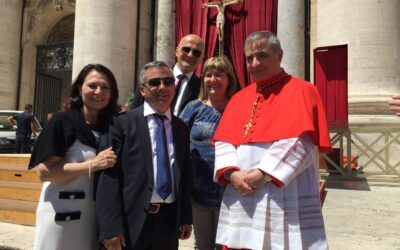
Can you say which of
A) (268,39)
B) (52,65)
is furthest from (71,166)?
(52,65)

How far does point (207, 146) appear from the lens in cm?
285

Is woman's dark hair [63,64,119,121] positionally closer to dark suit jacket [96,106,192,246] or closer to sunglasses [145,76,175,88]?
dark suit jacket [96,106,192,246]

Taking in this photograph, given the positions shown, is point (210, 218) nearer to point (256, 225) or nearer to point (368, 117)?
point (256, 225)

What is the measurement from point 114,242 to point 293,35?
360 inches

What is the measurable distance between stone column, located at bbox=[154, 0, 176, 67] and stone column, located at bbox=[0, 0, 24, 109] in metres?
6.91

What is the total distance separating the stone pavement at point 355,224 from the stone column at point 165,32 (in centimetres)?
757

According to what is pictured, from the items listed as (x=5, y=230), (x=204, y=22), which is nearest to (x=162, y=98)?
(x=5, y=230)

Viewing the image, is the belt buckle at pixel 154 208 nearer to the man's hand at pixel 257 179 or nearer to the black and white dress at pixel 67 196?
the black and white dress at pixel 67 196

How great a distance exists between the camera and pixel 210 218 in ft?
9.25

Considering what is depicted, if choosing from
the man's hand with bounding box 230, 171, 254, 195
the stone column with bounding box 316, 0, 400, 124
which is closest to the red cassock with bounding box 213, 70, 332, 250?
the man's hand with bounding box 230, 171, 254, 195

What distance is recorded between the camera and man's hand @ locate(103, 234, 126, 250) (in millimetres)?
2229

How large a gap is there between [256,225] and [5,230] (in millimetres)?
4032

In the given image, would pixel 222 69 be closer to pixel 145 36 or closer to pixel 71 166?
pixel 71 166

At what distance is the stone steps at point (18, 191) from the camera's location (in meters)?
5.20
